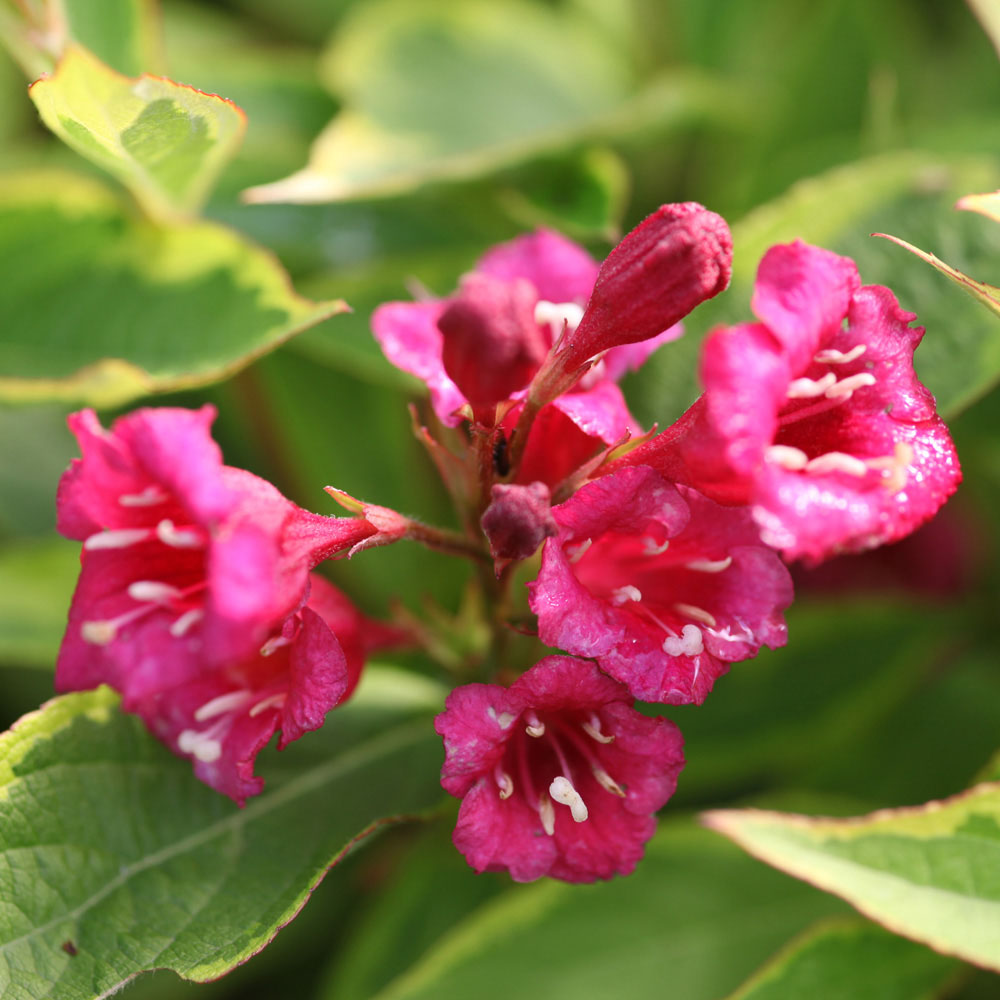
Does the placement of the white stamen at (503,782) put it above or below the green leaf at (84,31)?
Result: below

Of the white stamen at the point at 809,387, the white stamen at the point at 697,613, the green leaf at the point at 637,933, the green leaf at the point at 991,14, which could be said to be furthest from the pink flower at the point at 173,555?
the green leaf at the point at 991,14

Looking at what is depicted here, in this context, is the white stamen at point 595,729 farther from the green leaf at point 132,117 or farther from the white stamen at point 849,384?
the green leaf at point 132,117

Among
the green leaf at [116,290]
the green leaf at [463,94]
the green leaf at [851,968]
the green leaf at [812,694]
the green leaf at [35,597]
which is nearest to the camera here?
the green leaf at [851,968]

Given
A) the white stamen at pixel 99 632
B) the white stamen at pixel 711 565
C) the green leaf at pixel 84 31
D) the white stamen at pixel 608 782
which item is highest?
the green leaf at pixel 84 31

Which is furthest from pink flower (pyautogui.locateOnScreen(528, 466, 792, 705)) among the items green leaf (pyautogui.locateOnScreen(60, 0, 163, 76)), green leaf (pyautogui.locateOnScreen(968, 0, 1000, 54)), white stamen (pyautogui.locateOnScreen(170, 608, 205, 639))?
green leaf (pyautogui.locateOnScreen(60, 0, 163, 76))

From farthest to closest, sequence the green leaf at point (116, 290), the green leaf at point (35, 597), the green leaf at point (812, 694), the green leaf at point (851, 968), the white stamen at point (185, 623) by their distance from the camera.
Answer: the green leaf at point (812, 694) < the green leaf at point (35, 597) < the green leaf at point (116, 290) < the green leaf at point (851, 968) < the white stamen at point (185, 623)

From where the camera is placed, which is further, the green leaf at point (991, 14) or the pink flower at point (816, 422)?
the green leaf at point (991, 14)
